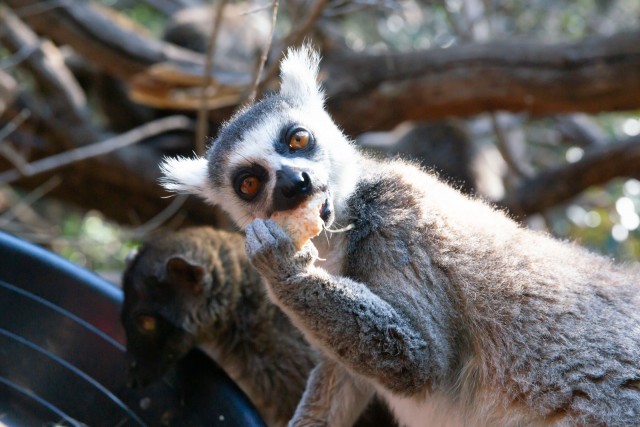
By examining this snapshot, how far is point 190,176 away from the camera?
3.64 meters

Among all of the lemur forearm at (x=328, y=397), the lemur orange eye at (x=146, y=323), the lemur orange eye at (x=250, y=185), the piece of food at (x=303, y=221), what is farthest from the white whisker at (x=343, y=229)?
the lemur orange eye at (x=146, y=323)

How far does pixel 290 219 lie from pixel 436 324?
773mm

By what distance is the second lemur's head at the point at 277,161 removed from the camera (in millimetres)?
3113

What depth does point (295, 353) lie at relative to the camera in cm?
421

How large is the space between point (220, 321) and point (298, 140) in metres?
1.43

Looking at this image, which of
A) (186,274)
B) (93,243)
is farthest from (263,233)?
(93,243)

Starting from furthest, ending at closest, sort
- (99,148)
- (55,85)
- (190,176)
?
(55,85)
(99,148)
(190,176)

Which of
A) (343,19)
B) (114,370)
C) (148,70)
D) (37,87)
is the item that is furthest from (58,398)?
(343,19)

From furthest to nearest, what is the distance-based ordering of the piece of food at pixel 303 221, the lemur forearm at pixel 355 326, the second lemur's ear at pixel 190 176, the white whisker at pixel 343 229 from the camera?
the second lemur's ear at pixel 190 176 → the white whisker at pixel 343 229 → the piece of food at pixel 303 221 → the lemur forearm at pixel 355 326

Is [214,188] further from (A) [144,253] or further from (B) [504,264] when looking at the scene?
(B) [504,264]

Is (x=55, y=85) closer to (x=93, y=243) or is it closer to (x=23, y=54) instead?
(x=23, y=54)

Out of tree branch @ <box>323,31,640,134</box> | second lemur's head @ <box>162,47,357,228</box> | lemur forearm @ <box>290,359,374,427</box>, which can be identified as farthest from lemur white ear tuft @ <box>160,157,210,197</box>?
tree branch @ <box>323,31,640,134</box>

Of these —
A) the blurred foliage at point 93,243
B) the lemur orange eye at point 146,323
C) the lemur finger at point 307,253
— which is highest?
the lemur finger at point 307,253

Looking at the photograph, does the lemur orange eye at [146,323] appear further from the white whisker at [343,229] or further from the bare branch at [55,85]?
the bare branch at [55,85]
